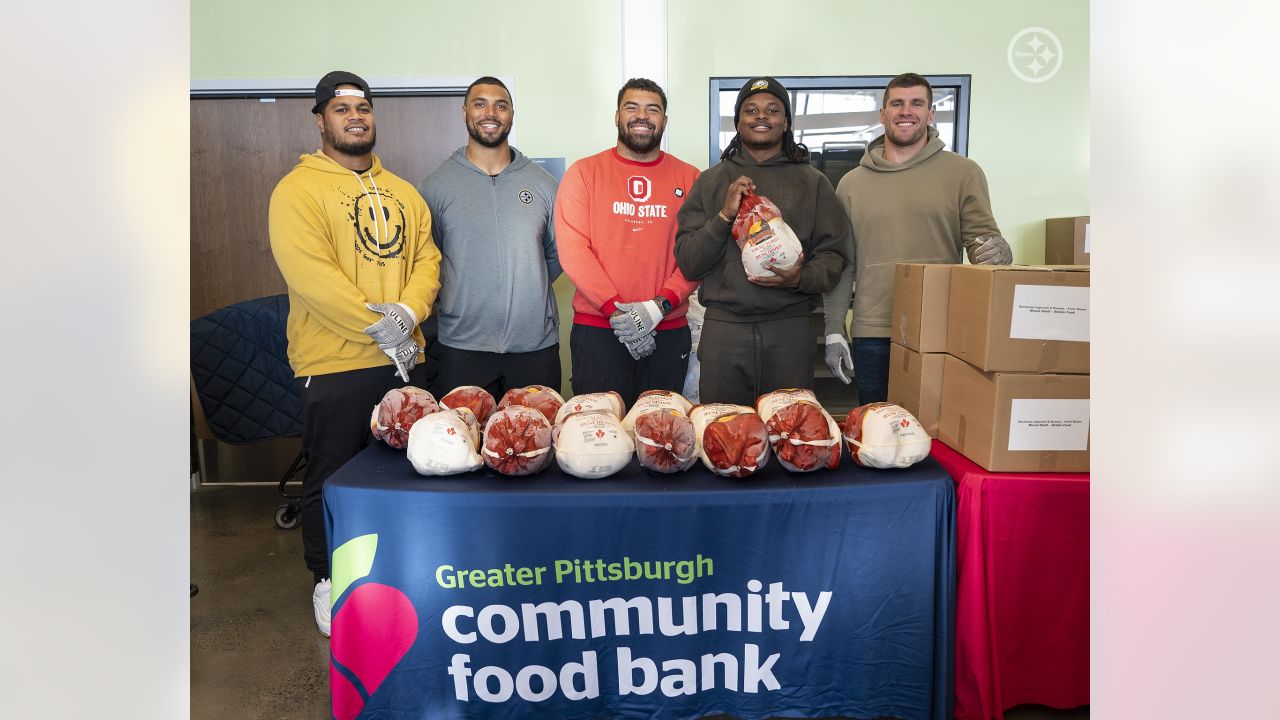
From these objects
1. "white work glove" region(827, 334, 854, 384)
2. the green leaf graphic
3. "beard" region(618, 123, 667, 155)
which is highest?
"beard" region(618, 123, 667, 155)

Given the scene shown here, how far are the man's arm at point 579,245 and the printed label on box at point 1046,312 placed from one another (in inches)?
57.0

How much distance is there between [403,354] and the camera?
8.83 ft

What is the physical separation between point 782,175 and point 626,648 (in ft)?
5.37

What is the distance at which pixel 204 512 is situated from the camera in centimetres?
416

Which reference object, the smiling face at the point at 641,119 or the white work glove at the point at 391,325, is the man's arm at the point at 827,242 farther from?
the white work glove at the point at 391,325

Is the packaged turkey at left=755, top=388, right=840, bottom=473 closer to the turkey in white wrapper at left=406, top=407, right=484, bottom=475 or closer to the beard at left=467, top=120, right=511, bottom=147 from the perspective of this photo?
the turkey in white wrapper at left=406, top=407, right=484, bottom=475

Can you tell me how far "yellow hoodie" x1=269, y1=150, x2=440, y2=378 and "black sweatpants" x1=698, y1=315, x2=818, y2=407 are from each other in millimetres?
977

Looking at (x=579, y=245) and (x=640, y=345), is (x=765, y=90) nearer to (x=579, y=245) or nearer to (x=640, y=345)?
(x=579, y=245)

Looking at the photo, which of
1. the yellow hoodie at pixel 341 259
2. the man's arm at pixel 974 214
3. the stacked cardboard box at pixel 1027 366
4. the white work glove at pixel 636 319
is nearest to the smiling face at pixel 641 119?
the white work glove at pixel 636 319

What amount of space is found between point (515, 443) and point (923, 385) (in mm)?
1068

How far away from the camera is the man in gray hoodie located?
3.08 meters

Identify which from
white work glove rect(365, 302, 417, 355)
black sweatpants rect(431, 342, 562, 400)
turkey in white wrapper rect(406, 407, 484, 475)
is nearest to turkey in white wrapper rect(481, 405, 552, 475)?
turkey in white wrapper rect(406, 407, 484, 475)
